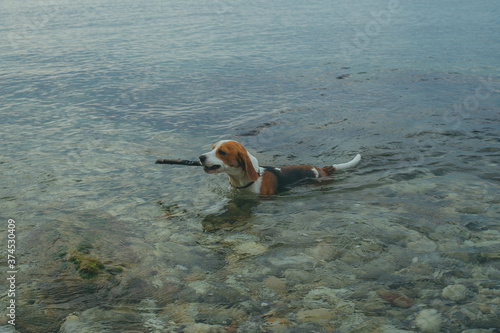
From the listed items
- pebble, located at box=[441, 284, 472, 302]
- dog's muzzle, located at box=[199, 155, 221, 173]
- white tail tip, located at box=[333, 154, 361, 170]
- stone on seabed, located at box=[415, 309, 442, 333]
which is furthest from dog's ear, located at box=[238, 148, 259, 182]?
stone on seabed, located at box=[415, 309, 442, 333]

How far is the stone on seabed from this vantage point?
3.22 metres

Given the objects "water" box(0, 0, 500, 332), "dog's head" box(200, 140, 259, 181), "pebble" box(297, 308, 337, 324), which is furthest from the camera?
"dog's head" box(200, 140, 259, 181)

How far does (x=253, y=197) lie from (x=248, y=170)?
1.62ft

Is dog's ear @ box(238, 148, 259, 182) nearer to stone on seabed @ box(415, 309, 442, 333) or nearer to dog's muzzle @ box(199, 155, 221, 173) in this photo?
dog's muzzle @ box(199, 155, 221, 173)

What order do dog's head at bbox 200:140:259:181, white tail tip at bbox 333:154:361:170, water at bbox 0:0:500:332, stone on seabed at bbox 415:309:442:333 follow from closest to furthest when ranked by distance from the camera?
stone on seabed at bbox 415:309:442:333, water at bbox 0:0:500:332, dog's head at bbox 200:140:259:181, white tail tip at bbox 333:154:361:170

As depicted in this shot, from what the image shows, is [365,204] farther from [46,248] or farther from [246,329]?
[46,248]

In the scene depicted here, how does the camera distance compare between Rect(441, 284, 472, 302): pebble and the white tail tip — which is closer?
Rect(441, 284, 472, 302): pebble

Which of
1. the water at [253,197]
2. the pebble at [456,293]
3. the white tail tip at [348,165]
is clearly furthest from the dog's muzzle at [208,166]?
the pebble at [456,293]

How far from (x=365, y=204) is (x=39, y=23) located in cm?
2675

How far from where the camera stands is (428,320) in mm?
3311

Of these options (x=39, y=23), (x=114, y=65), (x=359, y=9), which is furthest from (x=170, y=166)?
(x=359, y=9)

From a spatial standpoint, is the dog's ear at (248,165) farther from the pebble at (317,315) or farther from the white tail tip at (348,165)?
the pebble at (317,315)

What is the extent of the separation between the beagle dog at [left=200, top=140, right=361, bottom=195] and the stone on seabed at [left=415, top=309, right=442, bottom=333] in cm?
295

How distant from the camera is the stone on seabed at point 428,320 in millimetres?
3221
